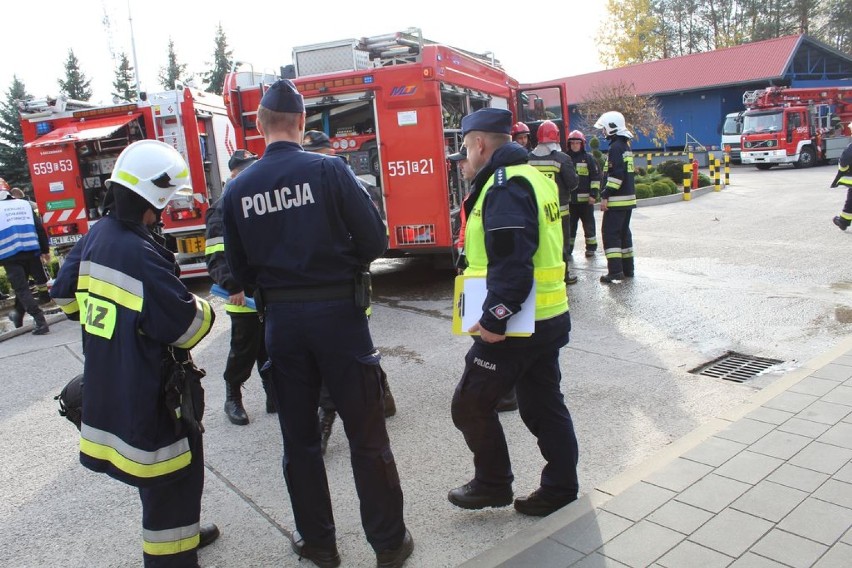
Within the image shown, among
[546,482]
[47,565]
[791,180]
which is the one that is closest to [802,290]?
[546,482]

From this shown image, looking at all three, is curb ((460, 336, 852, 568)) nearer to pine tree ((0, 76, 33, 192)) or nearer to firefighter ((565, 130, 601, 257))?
firefighter ((565, 130, 601, 257))

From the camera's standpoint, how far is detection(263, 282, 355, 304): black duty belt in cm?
289

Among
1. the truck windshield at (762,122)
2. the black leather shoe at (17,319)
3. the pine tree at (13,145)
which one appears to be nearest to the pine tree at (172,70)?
the pine tree at (13,145)

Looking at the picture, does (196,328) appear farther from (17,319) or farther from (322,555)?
(17,319)

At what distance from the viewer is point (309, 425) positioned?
305 centimetres

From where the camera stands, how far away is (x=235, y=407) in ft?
16.4

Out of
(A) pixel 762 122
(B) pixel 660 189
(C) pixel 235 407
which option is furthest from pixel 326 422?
(A) pixel 762 122

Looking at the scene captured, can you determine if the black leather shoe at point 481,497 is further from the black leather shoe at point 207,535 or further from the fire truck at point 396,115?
the fire truck at point 396,115

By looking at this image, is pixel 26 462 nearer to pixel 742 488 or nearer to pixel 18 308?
pixel 742 488

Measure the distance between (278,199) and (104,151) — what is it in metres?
8.92

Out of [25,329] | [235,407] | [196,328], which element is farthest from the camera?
[25,329]

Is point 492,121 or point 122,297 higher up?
point 492,121

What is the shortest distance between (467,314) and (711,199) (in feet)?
52.8

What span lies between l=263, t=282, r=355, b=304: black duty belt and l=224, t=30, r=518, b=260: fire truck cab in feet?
15.6
